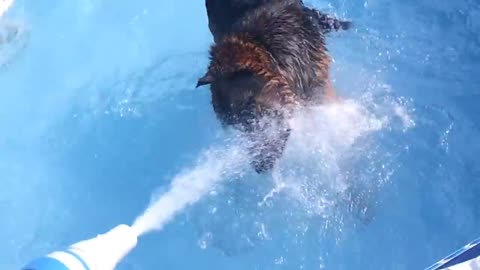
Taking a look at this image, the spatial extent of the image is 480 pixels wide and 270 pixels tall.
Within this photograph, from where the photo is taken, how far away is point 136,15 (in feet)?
17.1

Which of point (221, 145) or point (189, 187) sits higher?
point (221, 145)

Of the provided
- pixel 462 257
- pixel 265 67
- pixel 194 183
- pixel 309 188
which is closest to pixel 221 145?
pixel 194 183

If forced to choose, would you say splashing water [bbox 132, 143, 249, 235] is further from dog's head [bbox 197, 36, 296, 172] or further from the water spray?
dog's head [bbox 197, 36, 296, 172]

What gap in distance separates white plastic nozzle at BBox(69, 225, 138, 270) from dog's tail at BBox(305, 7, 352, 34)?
1960mm

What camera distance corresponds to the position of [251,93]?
328cm

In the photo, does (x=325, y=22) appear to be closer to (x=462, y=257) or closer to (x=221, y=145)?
(x=221, y=145)

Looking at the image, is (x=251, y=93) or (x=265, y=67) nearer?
(x=251, y=93)

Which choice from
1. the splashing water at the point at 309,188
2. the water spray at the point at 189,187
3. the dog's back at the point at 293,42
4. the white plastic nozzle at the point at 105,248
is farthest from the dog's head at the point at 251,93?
the white plastic nozzle at the point at 105,248

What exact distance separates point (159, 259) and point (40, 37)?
2.31 meters

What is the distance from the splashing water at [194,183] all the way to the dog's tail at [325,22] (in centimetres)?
95

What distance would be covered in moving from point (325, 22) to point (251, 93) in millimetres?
1106

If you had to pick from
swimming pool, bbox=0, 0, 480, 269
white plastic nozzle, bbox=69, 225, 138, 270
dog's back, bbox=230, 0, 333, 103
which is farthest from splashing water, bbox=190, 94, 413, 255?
white plastic nozzle, bbox=69, 225, 138, 270

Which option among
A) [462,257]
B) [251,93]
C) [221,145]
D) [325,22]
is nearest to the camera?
[462,257]

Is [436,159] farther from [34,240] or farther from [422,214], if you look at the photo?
[34,240]
